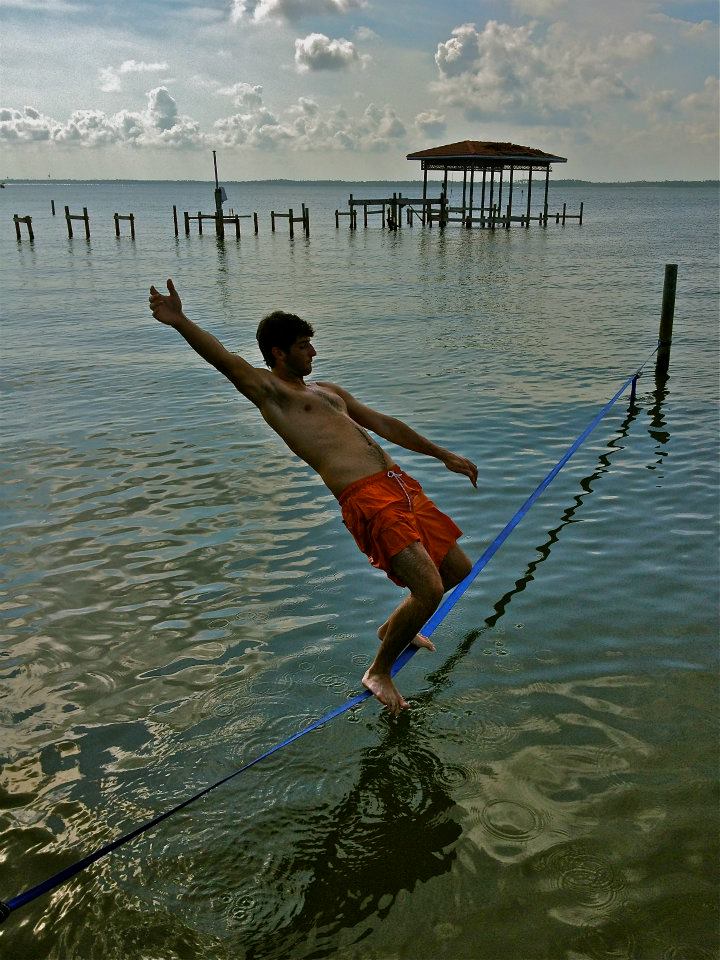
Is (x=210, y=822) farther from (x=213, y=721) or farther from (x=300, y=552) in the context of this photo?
(x=300, y=552)

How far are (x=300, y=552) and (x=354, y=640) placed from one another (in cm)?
144

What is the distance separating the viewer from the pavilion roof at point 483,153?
155 feet

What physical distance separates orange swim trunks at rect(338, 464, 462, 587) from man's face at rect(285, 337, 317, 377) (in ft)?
2.23

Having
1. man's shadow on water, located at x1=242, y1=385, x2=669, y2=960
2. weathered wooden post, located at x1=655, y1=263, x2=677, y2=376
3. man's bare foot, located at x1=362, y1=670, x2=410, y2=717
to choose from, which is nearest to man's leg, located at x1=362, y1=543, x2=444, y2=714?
man's bare foot, located at x1=362, y1=670, x2=410, y2=717

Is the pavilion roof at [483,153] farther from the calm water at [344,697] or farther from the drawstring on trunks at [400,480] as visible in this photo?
the drawstring on trunks at [400,480]

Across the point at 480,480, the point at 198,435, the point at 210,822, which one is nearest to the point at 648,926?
the point at 210,822

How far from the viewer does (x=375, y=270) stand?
31.0m

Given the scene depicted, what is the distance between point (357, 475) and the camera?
4.16 m

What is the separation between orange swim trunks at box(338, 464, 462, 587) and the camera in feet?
13.0

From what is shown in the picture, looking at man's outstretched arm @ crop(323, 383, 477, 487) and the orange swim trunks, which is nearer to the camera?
the orange swim trunks

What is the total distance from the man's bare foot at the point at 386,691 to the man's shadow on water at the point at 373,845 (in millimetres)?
184

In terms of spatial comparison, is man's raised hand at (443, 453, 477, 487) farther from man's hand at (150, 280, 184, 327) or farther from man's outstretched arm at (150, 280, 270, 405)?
man's hand at (150, 280, 184, 327)

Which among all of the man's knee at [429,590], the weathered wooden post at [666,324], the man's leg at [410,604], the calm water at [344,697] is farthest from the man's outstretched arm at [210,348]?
the weathered wooden post at [666,324]

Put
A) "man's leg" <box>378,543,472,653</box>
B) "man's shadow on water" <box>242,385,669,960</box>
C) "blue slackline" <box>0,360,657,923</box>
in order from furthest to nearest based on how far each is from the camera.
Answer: "man's leg" <box>378,543,472,653</box> → "man's shadow on water" <box>242,385,669,960</box> → "blue slackline" <box>0,360,657,923</box>
